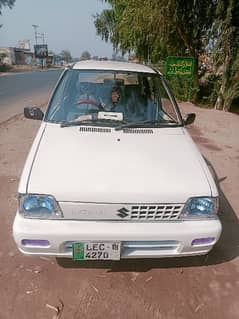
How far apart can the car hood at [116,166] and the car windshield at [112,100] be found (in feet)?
0.68

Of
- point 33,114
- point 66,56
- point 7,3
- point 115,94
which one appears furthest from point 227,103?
point 66,56

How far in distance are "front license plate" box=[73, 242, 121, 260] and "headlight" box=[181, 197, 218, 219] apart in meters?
0.59

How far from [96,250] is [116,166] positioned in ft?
2.24

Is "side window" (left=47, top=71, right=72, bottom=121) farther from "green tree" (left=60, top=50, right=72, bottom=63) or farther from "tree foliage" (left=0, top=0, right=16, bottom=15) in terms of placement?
"green tree" (left=60, top=50, right=72, bottom=63)

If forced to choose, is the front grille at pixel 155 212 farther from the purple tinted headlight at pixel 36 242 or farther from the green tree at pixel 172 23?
the green tree at pixel 172 23

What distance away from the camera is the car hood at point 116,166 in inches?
84.8

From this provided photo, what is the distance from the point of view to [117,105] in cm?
336

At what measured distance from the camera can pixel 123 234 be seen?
213cm

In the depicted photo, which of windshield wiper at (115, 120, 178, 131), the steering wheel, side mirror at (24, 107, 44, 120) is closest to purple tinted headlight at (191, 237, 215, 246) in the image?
windshield wiper at (115, 120, 178, 131)

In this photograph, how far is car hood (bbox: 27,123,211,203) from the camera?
2.15 meters

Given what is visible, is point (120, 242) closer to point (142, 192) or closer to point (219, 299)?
point (142, 192)

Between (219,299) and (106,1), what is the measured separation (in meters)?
16.6

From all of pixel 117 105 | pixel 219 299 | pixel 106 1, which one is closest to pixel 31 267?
pixel 219 299

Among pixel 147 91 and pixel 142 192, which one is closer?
pixel 142 192
